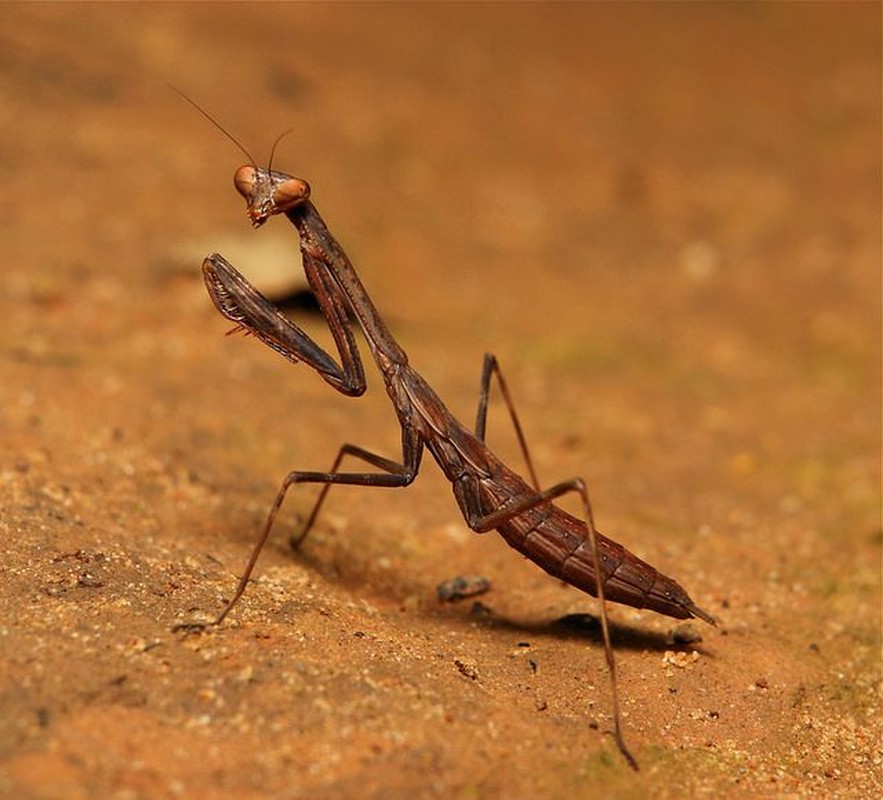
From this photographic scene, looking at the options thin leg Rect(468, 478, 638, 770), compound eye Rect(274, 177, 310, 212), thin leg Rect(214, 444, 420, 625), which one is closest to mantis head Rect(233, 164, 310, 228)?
compound eye Rect(274, 177, 310, 212)

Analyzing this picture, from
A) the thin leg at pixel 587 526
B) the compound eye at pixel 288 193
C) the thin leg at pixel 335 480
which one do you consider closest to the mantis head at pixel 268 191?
the compound eye at pixel 288 193

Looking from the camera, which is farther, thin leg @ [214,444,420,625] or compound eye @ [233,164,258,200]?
compound eye @ [233,164,258,200]

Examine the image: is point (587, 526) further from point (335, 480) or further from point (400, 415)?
point (335, 480)

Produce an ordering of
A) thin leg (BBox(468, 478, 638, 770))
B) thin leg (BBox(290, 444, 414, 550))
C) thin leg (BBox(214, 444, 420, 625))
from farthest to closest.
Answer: thin leg (BBox(290, 444, 414, 550))
thin leg (BBox(214, 444, 420, 625))
thin leg (BBox(468, 478, 638, 770))

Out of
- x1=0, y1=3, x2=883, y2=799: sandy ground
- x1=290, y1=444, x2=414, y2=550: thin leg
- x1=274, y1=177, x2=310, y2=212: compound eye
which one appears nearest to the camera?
x1=0, y1=3, x2=883, y2=799: sandy ground

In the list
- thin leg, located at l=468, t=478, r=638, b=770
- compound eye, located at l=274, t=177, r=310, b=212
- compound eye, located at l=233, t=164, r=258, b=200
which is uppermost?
compound eye, located at l=233, t=164, r=258, b=200

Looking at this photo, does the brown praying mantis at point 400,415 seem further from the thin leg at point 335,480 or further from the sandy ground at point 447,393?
the sandy ground at point 447,393

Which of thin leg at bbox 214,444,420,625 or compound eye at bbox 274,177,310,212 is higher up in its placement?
compound eye at bbox 274,177,310,212

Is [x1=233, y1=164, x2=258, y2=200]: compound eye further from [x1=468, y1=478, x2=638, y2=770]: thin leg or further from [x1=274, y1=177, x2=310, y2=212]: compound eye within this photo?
[x1=468, y1=478, x2=638, y2=770]: thin leg
